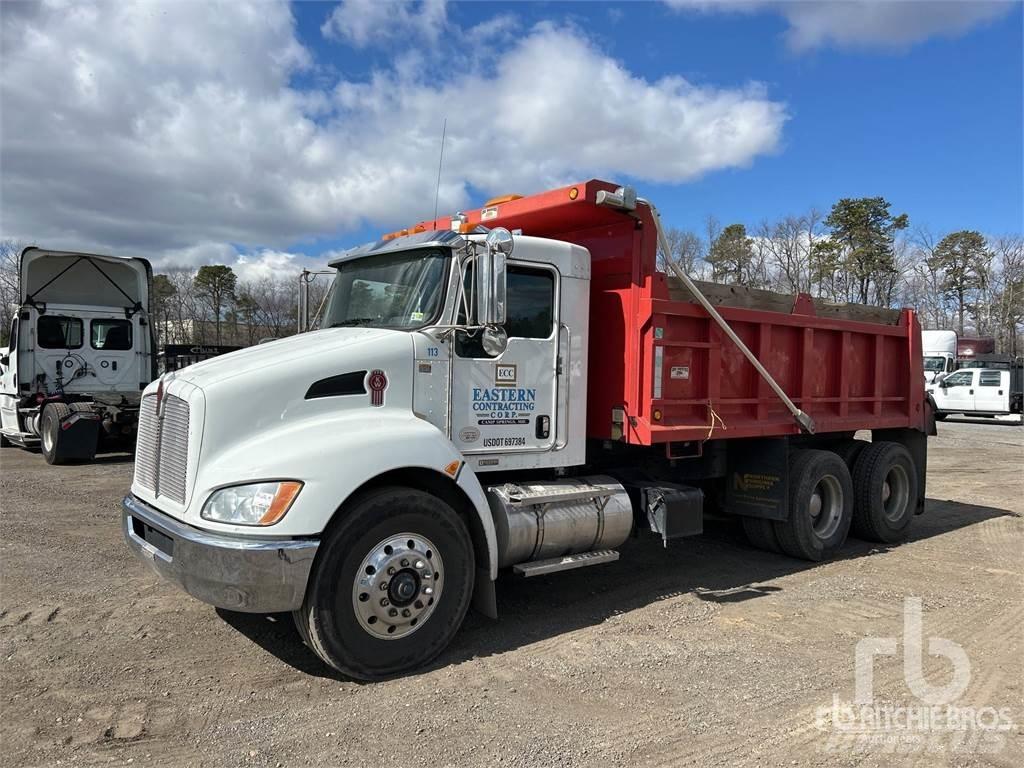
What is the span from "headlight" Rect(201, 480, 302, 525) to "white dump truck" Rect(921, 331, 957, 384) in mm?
31558

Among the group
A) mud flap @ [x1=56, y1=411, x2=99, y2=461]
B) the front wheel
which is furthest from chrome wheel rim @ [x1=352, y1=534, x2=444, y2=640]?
mud flap @ [x1=56, y1=411, x2=99, y2=461]

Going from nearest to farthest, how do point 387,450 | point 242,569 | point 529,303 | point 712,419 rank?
point 242,569 < point 387,450 < point 529,303 < point 712,419

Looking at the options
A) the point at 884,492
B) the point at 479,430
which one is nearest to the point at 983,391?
the point at 884,492

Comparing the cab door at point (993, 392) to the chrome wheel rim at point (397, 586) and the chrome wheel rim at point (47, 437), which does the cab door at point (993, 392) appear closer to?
the chrome wheel rim at point (397, 586)

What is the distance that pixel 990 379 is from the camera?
2606 centimetres

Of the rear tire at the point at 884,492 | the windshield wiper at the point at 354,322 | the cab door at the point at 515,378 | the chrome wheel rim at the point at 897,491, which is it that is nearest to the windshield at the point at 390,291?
the windshield wiper at the point at 354,322

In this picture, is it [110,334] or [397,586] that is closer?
[397,586]

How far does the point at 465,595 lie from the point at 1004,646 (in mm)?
3516

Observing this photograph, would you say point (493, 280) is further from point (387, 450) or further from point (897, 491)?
point (897, 491)

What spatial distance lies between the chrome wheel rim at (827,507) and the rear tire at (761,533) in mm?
479

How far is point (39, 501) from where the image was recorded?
9.23 m

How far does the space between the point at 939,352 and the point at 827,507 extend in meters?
28.0

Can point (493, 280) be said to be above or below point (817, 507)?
above

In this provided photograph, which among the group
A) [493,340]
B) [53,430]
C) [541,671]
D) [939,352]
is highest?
[939,352]
